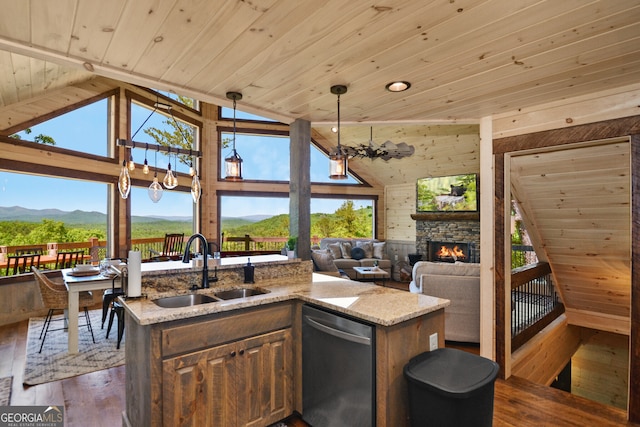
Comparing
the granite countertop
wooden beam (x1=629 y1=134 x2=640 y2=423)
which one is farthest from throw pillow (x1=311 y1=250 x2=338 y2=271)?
wooden beam (x1=629 y1=134 x2=640 y2=423)

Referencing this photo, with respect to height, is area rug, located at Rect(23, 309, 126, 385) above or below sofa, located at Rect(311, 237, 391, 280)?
below

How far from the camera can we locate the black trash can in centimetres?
168

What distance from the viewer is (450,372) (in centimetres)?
183

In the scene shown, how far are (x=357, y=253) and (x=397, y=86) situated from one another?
6237 millimetres

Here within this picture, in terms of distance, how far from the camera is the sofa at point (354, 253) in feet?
Answer: 26.5

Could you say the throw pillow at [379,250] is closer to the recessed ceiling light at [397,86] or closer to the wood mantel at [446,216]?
the wood mantel at [446,216]

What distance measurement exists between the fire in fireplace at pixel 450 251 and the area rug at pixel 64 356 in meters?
6.70

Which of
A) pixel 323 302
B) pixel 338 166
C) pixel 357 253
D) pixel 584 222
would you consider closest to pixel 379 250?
pixel 357 253

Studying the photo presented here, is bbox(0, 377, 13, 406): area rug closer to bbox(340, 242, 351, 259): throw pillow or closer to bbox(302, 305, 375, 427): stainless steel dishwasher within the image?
bbox(302, 305, 375, 427): stainless steel dishwasher

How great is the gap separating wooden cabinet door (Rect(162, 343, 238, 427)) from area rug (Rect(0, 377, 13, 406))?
1.89m

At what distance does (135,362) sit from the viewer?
79.6 inches

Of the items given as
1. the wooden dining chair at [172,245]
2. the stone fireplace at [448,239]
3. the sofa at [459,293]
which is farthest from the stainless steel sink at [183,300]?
the stone fireplace at [448,239]

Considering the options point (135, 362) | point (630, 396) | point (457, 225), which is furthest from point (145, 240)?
point (630, 396)

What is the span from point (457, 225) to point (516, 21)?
6.58 metres
